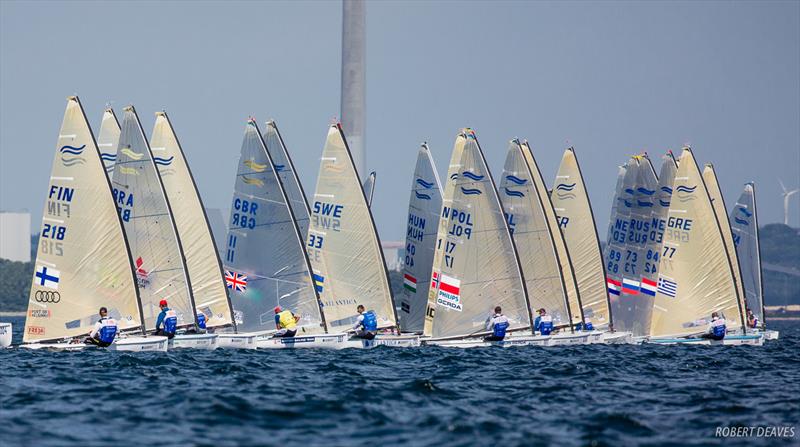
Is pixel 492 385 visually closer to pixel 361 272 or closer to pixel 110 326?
pixel 110 326

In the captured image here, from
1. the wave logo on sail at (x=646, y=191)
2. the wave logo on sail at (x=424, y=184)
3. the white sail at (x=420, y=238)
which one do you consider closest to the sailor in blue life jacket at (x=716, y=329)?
the wave logo on sail at (x=646, y=191)

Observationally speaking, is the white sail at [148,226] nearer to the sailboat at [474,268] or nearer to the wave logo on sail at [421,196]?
the sailboat at [474,268]

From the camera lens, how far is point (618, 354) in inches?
1703

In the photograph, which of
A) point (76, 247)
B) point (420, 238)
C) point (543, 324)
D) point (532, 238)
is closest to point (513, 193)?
point (532, 238)

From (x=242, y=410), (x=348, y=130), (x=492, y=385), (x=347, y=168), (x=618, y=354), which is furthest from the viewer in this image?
(x=348, y=130)

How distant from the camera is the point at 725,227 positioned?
2351 inches

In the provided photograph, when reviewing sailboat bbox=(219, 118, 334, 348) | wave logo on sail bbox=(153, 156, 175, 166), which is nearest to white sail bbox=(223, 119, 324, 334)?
sailboat bbox=(219, 118, 334, 348)

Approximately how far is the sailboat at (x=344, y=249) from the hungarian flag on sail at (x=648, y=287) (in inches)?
498

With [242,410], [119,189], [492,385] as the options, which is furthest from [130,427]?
[119,189]

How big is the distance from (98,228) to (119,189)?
17.1 feet

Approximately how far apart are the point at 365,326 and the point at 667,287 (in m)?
15.1

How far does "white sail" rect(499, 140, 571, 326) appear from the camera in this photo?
49031mm

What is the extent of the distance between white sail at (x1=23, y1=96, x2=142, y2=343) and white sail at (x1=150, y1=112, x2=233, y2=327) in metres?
6.44

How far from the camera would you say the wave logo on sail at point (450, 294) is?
44.8m
